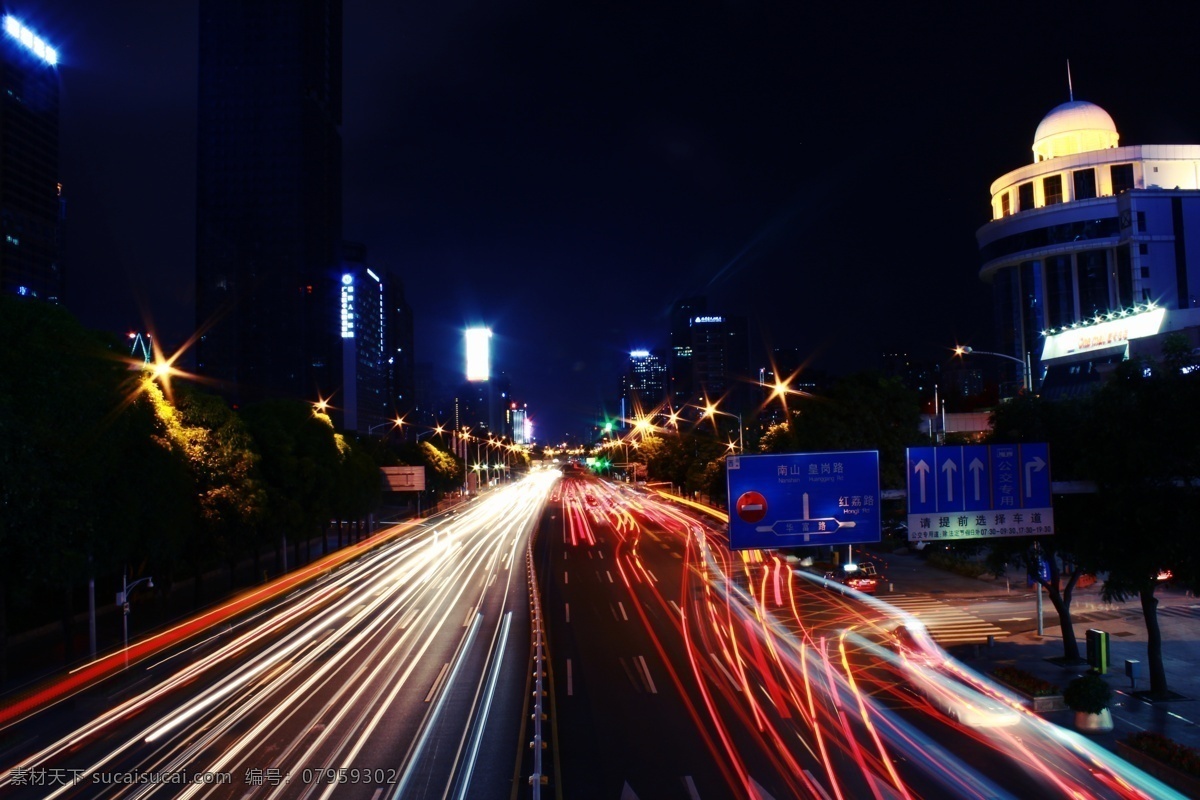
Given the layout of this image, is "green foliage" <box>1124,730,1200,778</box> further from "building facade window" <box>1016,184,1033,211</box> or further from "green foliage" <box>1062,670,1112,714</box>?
"building facade window" <box>1016,184,1033,211</box>

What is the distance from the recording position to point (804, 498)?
2011 centimetres

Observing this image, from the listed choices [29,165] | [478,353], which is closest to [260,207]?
[29,165]

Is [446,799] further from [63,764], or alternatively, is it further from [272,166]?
[272,166]

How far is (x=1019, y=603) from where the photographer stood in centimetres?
3366

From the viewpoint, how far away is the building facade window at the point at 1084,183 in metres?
86.7

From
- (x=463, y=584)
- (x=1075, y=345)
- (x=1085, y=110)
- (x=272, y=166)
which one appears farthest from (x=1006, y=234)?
(x=272, y=166)

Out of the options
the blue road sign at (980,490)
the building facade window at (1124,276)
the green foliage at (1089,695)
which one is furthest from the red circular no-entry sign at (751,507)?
the building facade window at (1124,276)

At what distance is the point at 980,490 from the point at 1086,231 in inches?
3106

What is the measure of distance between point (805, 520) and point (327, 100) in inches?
6752

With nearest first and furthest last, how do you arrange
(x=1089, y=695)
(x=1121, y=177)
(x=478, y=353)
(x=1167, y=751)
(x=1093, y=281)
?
(x=1167, y=751) → (x=1089, y=695) → (x=1121, y=177) → (x=1093, y=281) → (x=478, y=353)

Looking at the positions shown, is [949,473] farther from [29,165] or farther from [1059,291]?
[29,165]

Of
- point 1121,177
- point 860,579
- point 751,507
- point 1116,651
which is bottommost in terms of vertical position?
point 1116,651

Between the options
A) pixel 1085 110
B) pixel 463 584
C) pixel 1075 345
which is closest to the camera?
pixel 463 584

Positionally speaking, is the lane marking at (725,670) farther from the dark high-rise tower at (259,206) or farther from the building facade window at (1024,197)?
the dark high-rise tower at (259,206)
